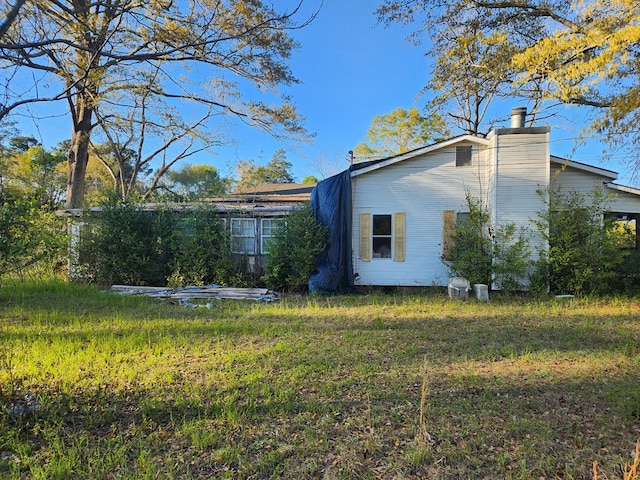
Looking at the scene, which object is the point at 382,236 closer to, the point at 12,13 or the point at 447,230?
the point at 447,230

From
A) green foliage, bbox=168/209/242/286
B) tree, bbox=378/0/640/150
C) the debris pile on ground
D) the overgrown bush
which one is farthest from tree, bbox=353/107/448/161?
the overgrown bush

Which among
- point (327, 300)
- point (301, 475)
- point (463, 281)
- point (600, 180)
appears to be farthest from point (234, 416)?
point (600, 180)

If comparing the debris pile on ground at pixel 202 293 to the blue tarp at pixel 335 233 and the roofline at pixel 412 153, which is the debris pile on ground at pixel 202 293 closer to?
the blue tarp at pixel 335 233

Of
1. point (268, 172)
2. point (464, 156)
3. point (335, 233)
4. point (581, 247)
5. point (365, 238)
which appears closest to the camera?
point (581, 247)

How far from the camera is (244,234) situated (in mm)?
10242

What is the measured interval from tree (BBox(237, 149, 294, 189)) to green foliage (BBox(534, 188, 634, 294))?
15240 millimetres

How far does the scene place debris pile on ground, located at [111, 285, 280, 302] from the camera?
834 centimetres

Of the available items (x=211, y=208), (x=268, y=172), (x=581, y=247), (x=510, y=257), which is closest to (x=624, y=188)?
(x=581, y=247)

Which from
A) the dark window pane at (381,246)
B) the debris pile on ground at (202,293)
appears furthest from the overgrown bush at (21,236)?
the dark window pane at (381,246)

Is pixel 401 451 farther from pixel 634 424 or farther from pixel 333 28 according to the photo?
pixel 333 28

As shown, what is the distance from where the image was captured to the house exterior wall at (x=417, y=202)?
30.9 ft

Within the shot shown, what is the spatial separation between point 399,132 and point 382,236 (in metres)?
17.3

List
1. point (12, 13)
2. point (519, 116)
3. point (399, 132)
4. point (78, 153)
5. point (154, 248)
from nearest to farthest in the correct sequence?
point (12, 13), point (519, 116), point (154, 248), point (78, 153), point (399, 132)

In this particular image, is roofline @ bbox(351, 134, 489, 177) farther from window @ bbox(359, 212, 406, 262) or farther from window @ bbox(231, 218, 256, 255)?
window @ bbox(231, 218, 256, 255)
